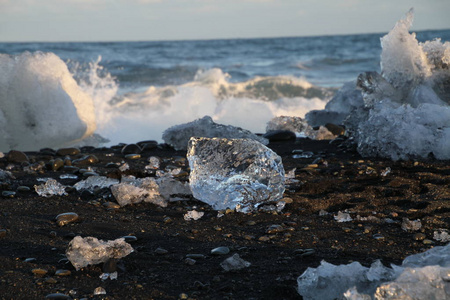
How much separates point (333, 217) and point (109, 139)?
13.6 feet

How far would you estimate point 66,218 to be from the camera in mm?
2670

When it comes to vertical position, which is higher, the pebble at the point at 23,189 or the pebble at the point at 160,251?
the pebble at the point at 160,251

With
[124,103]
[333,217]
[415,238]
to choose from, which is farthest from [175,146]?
[124,103]

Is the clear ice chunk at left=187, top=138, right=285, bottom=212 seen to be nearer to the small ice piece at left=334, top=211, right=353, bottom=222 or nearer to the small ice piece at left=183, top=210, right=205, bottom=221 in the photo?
the small ice piece at left=183, top=210, right=205, bottom=221

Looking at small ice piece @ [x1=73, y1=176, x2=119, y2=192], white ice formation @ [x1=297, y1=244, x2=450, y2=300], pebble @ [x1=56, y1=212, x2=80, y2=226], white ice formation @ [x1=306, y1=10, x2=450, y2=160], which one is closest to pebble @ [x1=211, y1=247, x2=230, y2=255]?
white ice formation @ [x1=297, y1=244, x2=450, y2=300]

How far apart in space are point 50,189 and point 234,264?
5.22 ft

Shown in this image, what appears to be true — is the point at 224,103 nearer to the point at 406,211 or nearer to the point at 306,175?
the point at 306,175

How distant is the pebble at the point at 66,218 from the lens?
8.64 ft

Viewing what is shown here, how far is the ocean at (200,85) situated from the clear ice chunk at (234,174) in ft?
9.72

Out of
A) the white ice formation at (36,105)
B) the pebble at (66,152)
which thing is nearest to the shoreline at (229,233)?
the pebble at (66,152)

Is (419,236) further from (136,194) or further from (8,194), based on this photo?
(8,194)

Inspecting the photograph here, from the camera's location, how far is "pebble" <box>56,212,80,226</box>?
2633 millimetres

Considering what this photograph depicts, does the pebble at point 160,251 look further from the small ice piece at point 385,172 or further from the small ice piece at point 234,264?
the small ice piece at point 385,172

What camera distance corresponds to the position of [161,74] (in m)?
16.2
